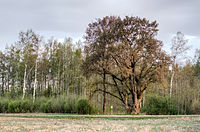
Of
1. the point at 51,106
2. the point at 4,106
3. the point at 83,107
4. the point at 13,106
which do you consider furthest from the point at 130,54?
the point at 4,106

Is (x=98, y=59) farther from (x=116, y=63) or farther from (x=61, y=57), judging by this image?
(x=61, y=57)

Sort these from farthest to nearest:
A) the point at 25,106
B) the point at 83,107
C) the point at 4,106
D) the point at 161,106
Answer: the point at 4,106 < the point at 25,106 < the point at 83,107 < the point at 161,106

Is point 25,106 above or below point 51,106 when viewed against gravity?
below

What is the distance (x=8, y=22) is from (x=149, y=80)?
50.2 feet

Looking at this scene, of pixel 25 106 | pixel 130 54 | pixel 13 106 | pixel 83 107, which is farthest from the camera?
pixel 13 106

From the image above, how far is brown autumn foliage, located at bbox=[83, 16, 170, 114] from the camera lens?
2122 cm

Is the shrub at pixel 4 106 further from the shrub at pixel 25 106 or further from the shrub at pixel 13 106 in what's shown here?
the shrub at pixel 25 106

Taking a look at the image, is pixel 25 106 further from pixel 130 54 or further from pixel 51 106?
pixel 130 54

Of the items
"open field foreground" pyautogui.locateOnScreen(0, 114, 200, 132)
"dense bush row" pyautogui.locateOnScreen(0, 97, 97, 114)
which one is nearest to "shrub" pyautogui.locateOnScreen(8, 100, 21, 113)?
"dense bush row" pyautogui.locateOnScreen(0, 97, 97, 114)

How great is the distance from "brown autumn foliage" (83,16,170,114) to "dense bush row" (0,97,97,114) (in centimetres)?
281

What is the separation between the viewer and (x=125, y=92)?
2300cm

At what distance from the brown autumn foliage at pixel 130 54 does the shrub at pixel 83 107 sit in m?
2.61

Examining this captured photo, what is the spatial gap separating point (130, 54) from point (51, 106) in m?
8.79

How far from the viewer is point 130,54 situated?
21.5 meters
